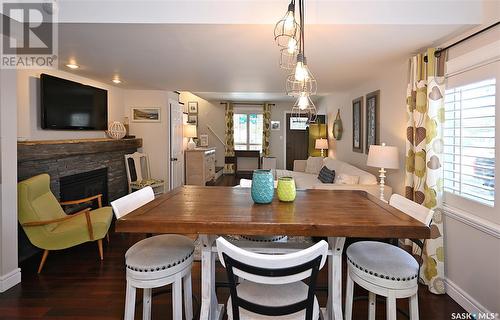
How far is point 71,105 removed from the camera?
13.1 feet

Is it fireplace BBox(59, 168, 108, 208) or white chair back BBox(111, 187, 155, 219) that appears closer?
white chair back BBox(111, 187, 155, 219)

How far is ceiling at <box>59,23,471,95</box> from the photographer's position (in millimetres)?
2371

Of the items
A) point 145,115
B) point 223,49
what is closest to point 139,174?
point 145,115

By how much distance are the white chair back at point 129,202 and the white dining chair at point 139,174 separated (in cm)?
302

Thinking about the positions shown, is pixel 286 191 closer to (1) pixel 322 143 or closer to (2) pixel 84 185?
(2) pixel 84 185

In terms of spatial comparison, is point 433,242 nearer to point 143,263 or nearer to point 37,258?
point 143,263

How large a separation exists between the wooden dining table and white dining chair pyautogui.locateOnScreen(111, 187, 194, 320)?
0.15 metres

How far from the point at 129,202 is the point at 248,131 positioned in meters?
7.98

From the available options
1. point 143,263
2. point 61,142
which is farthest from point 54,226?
point 143,263

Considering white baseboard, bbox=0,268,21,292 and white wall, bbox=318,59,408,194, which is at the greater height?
white wall, bbox=318,59,408,194

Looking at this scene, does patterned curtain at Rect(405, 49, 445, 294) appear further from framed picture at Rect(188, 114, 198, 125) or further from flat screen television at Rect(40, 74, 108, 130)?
framed picture at Rect(188, 114, 198, 125)

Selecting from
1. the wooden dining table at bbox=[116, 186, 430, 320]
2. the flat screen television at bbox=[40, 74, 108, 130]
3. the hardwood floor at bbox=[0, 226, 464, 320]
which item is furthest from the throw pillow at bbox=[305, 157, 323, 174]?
the wooden dining table at bbox=[116, 186, 430, 320]

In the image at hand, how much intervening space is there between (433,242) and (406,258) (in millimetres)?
1088

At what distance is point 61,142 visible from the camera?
11.7 feet
